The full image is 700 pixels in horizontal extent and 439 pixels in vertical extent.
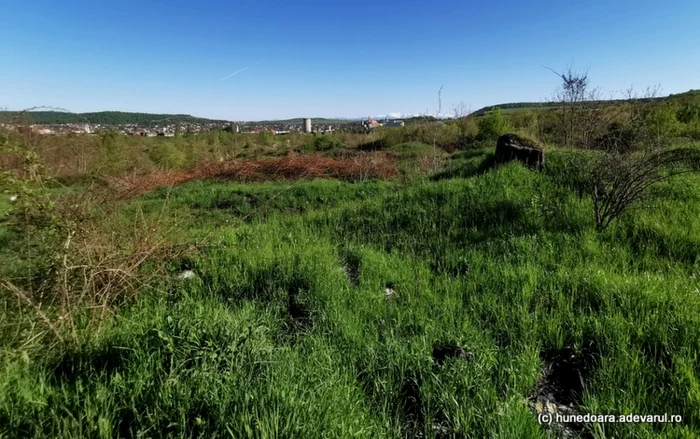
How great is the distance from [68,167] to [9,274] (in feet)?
13.6

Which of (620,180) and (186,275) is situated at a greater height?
(620,180)

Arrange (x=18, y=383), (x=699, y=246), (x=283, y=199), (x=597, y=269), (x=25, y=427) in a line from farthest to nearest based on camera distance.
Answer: (x=283, y=199), (x=699, y=246), (x=597, y=269), (x=18, y=383), (x=25, y=427)

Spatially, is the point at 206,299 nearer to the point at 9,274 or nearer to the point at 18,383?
the point at 18,383

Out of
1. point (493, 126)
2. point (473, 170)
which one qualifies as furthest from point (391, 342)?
point (493, 126)

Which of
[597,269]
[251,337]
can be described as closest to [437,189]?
[597,269]

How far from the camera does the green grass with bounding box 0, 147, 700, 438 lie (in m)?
1.97

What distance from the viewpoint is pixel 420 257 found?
4754mm

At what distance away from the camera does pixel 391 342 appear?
2.70 meters

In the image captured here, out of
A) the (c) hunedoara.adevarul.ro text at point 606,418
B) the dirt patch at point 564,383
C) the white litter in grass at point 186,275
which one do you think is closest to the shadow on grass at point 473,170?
the dirt patch at point 564,383

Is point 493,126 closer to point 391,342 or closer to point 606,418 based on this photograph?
point 391,342

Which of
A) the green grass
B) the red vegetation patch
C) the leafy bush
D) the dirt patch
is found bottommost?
the dirt patch

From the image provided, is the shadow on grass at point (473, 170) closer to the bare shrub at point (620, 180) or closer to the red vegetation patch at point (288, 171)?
the bare shrub at point (620, 180)

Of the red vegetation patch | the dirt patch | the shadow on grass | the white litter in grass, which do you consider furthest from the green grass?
the red vegetation patch

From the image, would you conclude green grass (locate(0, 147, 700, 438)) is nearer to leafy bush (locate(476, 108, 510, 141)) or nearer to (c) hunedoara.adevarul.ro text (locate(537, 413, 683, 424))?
(c) hunedoara.adevarul.ro text (locate(537, 413, 683, 424))
